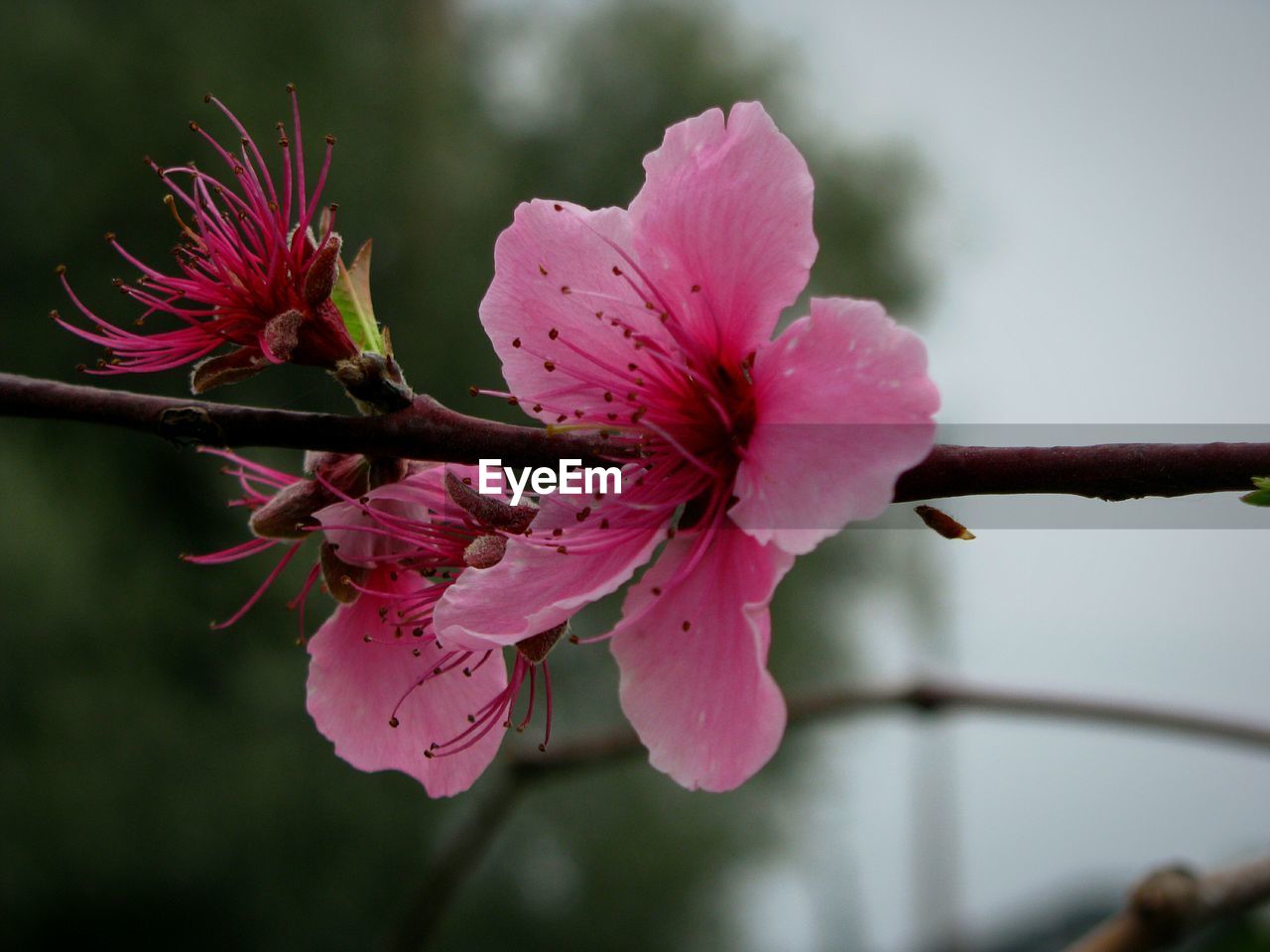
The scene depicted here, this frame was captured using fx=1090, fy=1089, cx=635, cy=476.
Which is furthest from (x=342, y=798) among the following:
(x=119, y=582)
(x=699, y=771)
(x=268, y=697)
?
(x=699, y=771)

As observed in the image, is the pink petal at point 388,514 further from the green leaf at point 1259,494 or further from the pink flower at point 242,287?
the green leaf at point 1259,494

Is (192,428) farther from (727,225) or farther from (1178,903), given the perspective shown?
(1178,903)

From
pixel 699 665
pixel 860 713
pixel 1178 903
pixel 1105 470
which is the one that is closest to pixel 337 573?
pixel 699 665

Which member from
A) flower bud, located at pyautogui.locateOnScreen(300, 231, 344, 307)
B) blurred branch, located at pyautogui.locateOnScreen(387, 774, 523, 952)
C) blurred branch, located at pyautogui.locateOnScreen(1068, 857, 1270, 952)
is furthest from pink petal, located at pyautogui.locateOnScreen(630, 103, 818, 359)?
blurred branch, located at pyautogui.locateOnScreen(387, 774, 523, 952)

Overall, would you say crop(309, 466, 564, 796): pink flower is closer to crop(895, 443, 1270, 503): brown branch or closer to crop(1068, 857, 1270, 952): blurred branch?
crop(895, 443, 1270, 503): brown branch

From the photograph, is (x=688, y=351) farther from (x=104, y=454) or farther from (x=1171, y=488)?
(x=104, y=454)

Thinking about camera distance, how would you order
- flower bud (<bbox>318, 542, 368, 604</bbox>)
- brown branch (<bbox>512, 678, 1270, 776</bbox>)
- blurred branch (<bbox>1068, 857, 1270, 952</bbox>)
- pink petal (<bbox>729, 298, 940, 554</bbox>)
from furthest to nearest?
1. brown branch (<bbox>512, 678, 1270, 776</bbox>)
2. blurred branch (<bbox>1068, 857, 1270, 952</bbox>)
3. flower bud (<bbox>318, 542, 368, 604</bbox>)
4. pink petal (<bbox>729, 298, 940, 554</bbox>)

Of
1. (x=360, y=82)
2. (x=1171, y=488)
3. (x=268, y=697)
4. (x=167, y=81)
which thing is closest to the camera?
(x=1171, y=488)
